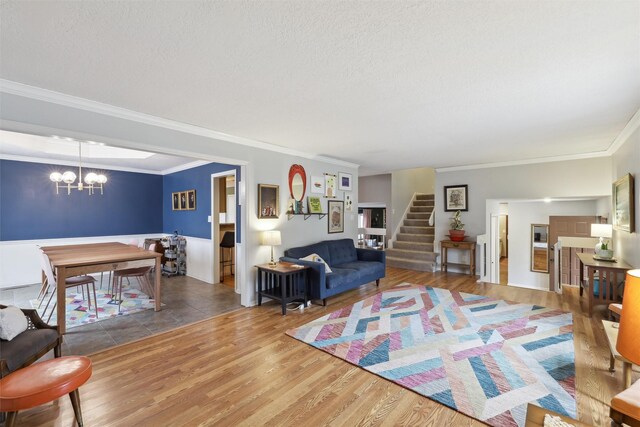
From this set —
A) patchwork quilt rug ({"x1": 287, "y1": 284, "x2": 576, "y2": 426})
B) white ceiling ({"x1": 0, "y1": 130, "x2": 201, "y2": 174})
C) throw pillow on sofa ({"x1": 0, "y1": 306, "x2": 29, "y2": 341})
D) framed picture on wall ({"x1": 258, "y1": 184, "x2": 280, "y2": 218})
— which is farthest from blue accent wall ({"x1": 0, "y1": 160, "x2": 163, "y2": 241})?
patchwork quilt rug ({"x1": 287, "y1": 284, "x2": 576, "y2": 426})

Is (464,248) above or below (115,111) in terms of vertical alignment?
below

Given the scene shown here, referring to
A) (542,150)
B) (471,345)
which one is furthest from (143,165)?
(542,150)

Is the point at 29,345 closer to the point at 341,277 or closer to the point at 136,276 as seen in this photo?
the point at 136,276

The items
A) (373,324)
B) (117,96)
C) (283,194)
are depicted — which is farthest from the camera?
(283,194)

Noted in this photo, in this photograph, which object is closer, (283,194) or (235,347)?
(235,347)

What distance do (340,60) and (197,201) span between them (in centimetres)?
480

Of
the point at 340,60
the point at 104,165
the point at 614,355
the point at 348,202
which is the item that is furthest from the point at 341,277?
the point at 104,165

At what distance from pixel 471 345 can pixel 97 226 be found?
7443 mm

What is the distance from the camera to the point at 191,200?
6.06 metres

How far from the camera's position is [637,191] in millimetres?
3105

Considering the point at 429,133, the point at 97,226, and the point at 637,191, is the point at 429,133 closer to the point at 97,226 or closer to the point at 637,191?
the point at 637,191

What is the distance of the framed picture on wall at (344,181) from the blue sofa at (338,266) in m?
1.11

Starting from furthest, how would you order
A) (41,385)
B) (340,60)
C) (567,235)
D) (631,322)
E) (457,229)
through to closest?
1. (567,235)
2. (457,229)
3. (340,60)
4. (41,385)
5. (631,322)

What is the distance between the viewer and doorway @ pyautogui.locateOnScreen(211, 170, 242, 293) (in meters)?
5.42
